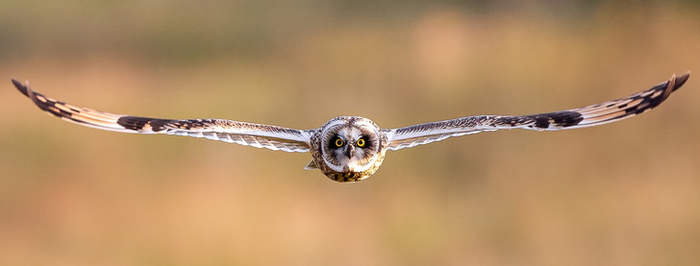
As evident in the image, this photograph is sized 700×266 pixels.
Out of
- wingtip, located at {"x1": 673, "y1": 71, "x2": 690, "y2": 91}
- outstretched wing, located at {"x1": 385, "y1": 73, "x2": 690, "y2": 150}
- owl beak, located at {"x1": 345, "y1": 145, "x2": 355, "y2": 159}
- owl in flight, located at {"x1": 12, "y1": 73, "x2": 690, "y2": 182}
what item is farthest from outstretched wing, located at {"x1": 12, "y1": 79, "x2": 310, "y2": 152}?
wingtip, located at {"x1": 673, "y1": 71, "x2": 690, "y2": 91}

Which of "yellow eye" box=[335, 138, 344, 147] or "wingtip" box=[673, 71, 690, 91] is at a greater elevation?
"wingtip" box=[673, 71, 690, 91]

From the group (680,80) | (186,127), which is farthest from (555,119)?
(186,127)

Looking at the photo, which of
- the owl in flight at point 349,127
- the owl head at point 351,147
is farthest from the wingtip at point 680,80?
the owl head at point 351,147

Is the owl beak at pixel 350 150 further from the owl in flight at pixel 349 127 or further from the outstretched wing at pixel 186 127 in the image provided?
the outstretched wing at pixel 186 127

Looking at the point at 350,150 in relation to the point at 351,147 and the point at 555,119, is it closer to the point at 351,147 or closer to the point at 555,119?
the point at 351,147

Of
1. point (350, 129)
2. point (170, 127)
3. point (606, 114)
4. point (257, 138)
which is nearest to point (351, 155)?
point (350, 129)

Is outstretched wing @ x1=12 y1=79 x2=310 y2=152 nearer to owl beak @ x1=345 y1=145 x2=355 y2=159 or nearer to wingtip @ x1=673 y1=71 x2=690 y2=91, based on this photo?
owl beak @ x1=345 y1=145 x2=355 y2=159

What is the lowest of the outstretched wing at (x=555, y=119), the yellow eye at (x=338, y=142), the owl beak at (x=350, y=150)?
the owl beak at (x=350, y=150)

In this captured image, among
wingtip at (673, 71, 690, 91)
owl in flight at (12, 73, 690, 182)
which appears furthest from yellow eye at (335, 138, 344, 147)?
wingtip at (673, 71, 690, 91)

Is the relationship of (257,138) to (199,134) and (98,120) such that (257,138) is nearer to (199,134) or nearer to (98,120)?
(199,134)

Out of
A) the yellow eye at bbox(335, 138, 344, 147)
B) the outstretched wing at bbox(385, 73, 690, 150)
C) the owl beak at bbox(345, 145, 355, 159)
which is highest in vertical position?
the outstretched wing at bbox(385, 73, 690, 150)
